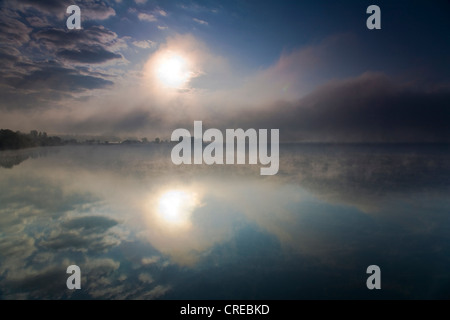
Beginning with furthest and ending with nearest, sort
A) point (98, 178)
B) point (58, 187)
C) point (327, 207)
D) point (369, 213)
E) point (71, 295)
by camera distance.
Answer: point (98, 178)
point (58, 187)
point (327, 207)
point (369, 213)
point (71, 295)

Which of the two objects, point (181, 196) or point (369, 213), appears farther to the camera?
point (181, 196)

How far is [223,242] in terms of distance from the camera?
10.4 meters

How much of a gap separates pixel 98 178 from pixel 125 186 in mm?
5315

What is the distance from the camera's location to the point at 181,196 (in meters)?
17.6

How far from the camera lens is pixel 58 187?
19.7 metres

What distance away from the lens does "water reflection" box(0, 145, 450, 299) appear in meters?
7.52

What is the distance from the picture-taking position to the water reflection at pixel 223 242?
7.52 metres

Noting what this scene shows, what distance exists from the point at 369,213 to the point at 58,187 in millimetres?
24079
